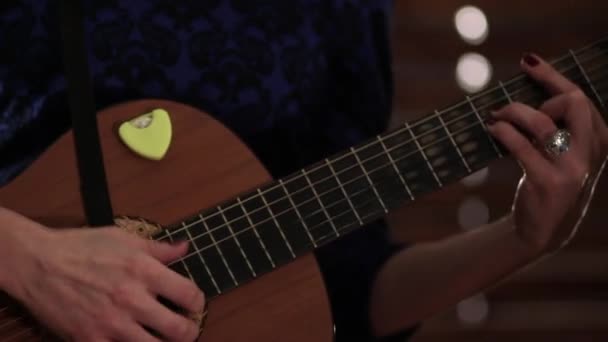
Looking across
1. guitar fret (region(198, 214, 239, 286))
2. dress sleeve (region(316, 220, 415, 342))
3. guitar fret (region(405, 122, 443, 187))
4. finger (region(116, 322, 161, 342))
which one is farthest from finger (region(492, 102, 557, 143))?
finger (region(116, 322, 161, 342))

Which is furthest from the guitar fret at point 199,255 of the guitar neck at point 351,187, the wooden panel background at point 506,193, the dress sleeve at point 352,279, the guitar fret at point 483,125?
the wooden panel background at point 506,193

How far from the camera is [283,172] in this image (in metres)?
1.08

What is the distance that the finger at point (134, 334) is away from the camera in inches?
32.8

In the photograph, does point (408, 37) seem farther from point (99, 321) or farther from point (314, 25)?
point (99, 321)

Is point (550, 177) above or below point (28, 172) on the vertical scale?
below

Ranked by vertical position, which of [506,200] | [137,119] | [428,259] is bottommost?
[506,200]

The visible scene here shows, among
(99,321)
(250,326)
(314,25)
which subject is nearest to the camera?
(99,321)

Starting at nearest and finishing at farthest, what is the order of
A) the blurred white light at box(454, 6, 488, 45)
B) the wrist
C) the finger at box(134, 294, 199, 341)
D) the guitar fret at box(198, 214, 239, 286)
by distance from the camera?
the finger at box(134, 294, 199, 341) < the guitar fret at box(198, 214, 239, 286) < the wrist < the blurred white light at box(454, 6, 488, 45)

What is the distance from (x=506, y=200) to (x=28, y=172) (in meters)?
1.39

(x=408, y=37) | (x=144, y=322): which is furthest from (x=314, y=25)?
(x=408, y=37)

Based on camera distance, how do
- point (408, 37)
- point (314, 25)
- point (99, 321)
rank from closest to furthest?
1. point (99, 321)
2. point (314, 25)
3. point (408, 37)

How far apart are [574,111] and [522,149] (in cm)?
7

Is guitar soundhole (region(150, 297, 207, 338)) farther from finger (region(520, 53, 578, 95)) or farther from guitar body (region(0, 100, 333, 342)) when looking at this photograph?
finger (region(520, 53, 578, 95))

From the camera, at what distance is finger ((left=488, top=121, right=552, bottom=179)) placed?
0.99 metres
